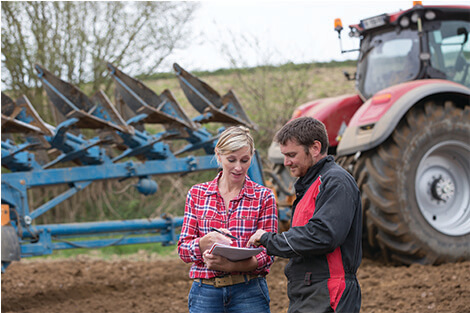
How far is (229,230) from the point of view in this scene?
2471 mm

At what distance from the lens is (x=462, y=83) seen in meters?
6.00

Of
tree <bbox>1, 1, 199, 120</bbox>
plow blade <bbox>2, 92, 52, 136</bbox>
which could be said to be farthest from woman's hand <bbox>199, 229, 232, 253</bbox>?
tree <bbox>1, 1, 199, 120</bbox>

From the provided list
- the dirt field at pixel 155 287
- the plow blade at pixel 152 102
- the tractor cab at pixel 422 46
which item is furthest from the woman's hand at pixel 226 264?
the tractor cab at pixel 422 46

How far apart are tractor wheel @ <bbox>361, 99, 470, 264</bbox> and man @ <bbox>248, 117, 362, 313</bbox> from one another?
119 inches

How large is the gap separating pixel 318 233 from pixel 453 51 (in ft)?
14.9

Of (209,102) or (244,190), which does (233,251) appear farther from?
(209,102)

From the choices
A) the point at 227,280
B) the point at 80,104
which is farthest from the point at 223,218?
the point at 80,104

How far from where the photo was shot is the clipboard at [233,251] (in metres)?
2.26

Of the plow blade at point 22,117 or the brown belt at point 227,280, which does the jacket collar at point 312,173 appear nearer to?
the brown belt at point 227,280

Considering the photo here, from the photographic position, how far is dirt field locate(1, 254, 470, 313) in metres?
4.14

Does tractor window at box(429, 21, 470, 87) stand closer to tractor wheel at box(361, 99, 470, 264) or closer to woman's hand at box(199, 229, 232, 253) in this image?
tractor wheel at box(361, 99, 470, 264)

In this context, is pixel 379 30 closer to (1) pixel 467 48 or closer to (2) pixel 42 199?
(1) pixel 467 48

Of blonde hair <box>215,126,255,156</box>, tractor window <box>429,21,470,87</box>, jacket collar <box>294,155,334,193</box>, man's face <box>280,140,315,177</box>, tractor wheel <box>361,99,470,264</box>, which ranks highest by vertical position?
tractor window <box>429,21,470,87</box>

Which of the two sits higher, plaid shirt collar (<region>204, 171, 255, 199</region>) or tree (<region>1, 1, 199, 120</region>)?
tree (<region>1, 1, 199, 120</region>)
